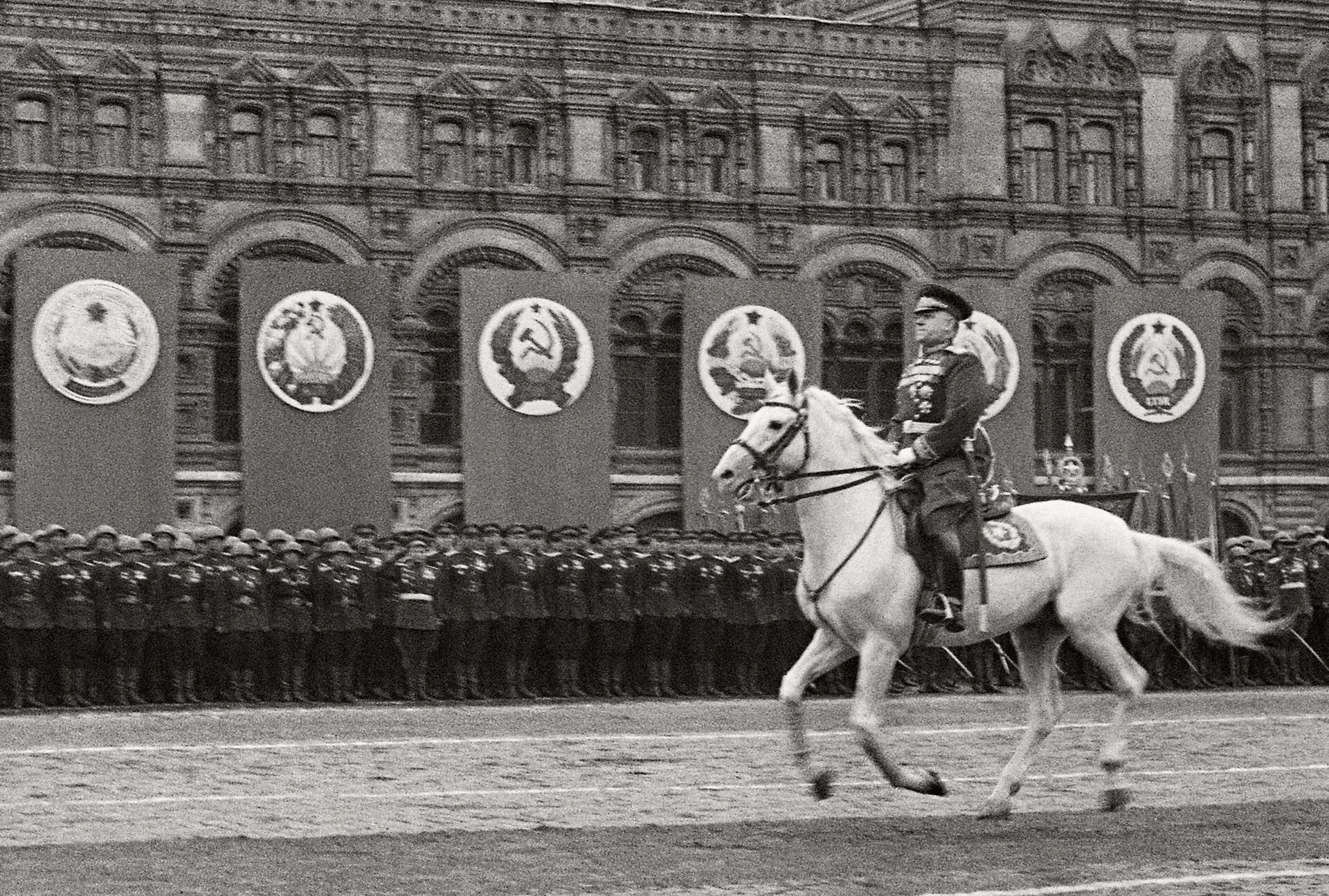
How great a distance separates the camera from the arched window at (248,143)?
38.4 m

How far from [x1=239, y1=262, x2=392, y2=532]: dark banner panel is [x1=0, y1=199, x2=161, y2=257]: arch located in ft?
5.56

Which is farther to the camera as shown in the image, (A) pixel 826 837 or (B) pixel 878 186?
(B) pixel 878 186

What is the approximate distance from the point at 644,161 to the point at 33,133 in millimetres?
8954

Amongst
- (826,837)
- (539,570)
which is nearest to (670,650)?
(539,570)

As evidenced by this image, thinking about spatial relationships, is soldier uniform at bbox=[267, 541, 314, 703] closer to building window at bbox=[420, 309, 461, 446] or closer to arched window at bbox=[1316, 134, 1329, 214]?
building window at bbox=[420, 309, 461, 446]

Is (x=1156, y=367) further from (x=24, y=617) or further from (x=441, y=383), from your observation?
(x=24, y=617)

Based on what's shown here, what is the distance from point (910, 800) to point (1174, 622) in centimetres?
1211

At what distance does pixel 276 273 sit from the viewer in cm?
3706

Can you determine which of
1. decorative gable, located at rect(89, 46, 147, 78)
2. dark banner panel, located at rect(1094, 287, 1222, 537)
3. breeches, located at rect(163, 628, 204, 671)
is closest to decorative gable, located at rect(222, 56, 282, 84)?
decorative gable, located at rect(89, 46, 147, 78)

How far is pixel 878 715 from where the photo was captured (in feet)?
42.0

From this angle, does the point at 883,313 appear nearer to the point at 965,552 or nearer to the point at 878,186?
the point at 878,186

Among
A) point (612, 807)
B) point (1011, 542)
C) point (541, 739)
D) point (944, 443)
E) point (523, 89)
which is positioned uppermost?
point (523, 89)

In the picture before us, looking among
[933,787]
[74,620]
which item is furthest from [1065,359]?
[933,787]

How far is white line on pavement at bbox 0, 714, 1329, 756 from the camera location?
1688 cm
